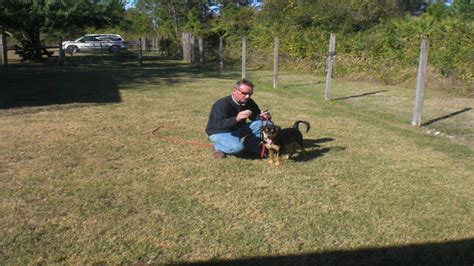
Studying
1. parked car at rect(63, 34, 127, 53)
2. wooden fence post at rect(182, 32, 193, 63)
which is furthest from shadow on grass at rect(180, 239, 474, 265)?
parked car at rect(63, 34, 127, 53)

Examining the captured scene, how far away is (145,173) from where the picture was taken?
18.0ft

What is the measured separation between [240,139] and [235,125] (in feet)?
0.75

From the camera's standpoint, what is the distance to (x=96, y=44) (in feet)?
124

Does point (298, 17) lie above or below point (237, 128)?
above

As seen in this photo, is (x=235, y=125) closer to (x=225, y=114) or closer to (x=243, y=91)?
(x=225, y=114)

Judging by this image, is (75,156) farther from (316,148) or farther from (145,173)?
(316,148)

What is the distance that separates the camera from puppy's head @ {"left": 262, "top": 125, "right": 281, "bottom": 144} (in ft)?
17.9

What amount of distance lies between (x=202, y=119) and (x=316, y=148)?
2871mm

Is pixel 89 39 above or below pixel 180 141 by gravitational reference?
above

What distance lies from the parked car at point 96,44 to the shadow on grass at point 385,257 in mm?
35058

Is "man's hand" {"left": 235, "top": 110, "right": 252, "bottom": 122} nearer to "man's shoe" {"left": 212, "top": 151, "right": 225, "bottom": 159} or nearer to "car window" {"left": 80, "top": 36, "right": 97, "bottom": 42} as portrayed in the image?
"man's shoe" {"left": 212, "top": 151, "right": 225, "bottom": 159}

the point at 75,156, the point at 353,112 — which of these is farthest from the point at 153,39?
the point at 75,156

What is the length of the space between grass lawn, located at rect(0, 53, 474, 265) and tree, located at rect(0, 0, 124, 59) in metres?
14.5

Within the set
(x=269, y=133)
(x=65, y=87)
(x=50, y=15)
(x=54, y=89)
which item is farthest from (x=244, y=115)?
(x=50, y=15)
